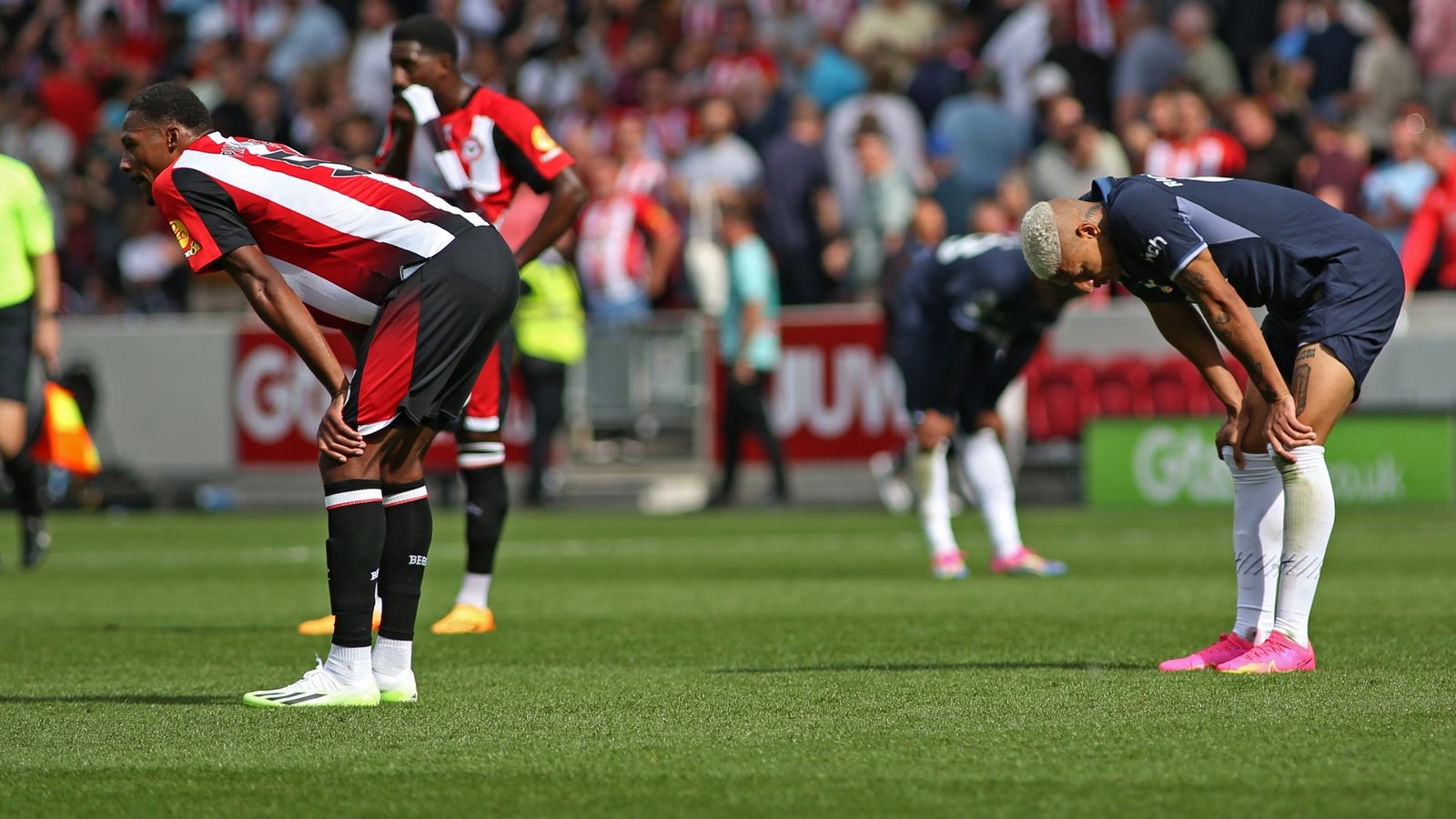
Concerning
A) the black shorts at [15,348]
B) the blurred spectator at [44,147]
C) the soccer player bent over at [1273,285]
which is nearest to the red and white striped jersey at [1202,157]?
the black shorts at [15,348]

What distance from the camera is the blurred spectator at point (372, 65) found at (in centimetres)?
2153

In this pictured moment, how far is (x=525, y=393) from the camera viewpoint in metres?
18.7

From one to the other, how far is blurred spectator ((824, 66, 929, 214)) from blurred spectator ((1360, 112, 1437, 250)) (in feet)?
13.9

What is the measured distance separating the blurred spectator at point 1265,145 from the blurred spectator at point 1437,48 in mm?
1797

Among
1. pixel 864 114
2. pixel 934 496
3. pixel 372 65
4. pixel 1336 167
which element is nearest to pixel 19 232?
pixel 934 496

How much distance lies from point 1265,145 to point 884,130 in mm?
3682

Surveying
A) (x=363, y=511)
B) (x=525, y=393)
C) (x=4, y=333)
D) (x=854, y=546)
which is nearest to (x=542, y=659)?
(x=363, y=511)

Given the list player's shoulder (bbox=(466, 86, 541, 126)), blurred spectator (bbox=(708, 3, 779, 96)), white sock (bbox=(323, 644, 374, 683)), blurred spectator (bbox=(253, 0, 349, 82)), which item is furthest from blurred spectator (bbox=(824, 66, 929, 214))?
white sock (bbox=(323, 644, 374, 683))

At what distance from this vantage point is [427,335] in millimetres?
5688

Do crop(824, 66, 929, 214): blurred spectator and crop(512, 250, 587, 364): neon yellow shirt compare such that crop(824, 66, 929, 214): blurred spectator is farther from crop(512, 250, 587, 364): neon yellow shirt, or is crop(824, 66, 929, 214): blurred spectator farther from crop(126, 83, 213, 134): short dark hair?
crop(126, 83, 213, 134): short dark hair

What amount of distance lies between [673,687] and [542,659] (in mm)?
1030

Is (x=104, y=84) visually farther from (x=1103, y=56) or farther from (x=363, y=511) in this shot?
(x=363, y=511)

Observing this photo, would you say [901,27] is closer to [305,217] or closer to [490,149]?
[490,149]

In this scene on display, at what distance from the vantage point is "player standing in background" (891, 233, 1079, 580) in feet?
34.0
